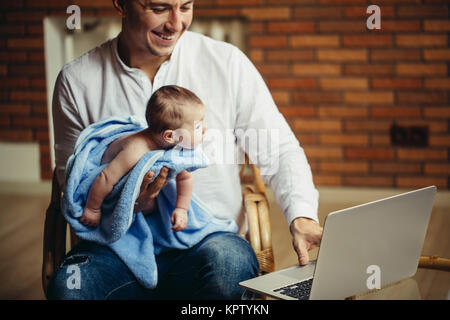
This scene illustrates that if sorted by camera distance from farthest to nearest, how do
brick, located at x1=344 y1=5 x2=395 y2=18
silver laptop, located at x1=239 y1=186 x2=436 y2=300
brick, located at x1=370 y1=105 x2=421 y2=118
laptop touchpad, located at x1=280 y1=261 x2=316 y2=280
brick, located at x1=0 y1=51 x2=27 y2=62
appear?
brick, located at x1=370 y1=105 x2=421 y2=118
brick, located at x1=344 y1=5 x2=395 y2=18
brick, located at x1=0 y1=51 x2=27 y2=62
laptop touchpad, located at x1=280 y1=261 x2=316 y2=280
silver laptop, located at x1=239 y1=186 x2=436 y2=300

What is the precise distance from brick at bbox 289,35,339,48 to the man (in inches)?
68.7

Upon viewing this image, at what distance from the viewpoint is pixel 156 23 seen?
4.81 ft

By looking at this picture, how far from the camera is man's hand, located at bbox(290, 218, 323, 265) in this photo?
4.47 ft

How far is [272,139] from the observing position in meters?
1.57

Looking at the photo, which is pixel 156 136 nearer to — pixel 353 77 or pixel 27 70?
pixel 27 70

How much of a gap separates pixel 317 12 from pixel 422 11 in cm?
52

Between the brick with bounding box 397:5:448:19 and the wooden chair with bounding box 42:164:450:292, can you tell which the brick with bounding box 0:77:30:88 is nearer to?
the wooden chair with bounding box 42:164:450:292

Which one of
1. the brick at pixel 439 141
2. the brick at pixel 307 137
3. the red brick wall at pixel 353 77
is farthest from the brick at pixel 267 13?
the brick at pixel 439 141

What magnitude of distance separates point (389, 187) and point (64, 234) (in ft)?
7.02

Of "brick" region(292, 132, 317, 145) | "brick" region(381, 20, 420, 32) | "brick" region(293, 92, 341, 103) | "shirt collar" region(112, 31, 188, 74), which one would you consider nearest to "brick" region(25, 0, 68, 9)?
"brick" region(293, 92, 341, 103)

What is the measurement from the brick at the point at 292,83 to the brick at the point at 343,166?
0.42 m

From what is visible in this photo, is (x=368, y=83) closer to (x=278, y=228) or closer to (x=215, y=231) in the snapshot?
(x=278, y=228)

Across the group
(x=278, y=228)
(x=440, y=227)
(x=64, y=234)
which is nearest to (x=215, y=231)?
(x=64, y=234)

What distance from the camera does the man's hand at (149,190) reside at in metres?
1.40
